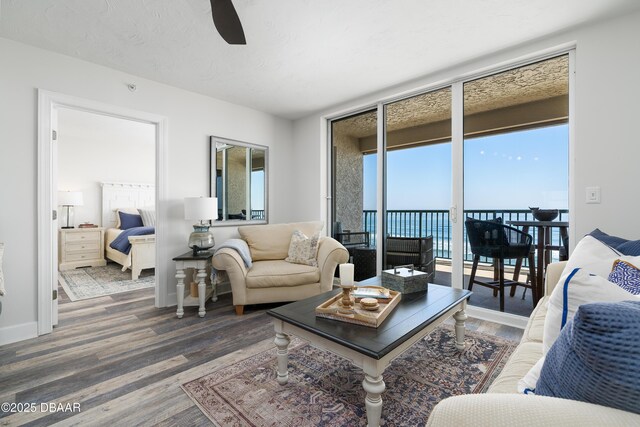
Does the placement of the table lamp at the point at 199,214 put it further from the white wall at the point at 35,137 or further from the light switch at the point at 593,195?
the light switch at the point at 593,195

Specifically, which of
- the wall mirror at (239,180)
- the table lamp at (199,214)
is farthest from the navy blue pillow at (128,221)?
the table lamp at (199,214)

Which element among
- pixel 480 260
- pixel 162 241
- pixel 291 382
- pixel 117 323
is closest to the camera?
pixel 291 382

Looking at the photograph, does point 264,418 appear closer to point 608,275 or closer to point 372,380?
point 372,380

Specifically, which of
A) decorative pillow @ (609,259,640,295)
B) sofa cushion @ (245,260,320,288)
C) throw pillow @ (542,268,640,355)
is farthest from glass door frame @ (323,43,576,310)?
throw pillow @ (542,268,640,355)

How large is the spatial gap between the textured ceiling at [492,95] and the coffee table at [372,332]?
2032mm

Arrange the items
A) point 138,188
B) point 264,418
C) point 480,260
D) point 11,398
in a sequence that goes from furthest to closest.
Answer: point 138,188
point 480,260
point 11,398
point 264,418

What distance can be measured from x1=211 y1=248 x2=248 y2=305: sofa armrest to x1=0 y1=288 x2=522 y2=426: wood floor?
0.23 metres

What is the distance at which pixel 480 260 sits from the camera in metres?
2.99

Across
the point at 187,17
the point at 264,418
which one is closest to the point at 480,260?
the point at 264,418

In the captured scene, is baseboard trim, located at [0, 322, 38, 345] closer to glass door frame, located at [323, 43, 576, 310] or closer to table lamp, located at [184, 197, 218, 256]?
table lamp, located at [184, 197, 218, 256]

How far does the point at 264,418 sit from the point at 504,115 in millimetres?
3250

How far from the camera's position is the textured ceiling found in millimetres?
2600

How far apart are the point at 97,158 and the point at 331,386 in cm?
643

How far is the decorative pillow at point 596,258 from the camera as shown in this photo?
4.24ft
